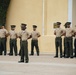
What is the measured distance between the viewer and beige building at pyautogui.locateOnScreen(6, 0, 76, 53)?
2553cm

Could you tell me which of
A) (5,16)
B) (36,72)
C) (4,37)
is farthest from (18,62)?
(5,16)

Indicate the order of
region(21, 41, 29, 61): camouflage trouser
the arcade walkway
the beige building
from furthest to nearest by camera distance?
1. the beige building
2. region(21, 41, 29, 61): camouflage trouser
3. the arcade walkway

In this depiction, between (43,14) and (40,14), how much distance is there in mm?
307

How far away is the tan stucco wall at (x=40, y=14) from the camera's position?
83.8 feet

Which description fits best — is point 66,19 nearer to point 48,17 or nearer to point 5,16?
point 48,17

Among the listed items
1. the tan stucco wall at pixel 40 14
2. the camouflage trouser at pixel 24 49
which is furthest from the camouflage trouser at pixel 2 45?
the camouflage trouser at pixel 24 49

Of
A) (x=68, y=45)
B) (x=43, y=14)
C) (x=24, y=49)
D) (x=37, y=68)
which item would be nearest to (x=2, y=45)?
(x=43, y=14)

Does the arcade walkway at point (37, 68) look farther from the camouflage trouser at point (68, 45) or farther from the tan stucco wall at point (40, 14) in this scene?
the tan stucco wall at point (40, 14)

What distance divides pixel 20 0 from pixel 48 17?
8.67 feet

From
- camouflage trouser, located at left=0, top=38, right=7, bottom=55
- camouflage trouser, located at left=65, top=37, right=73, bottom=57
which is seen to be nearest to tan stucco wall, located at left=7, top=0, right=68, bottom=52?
camouflage trouser, located at left=0, top=38, right=7, bottom=55

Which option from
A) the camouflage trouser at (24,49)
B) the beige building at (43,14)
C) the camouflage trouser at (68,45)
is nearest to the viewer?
the camouflage trouser at (24,49)

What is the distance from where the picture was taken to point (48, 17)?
2597cm

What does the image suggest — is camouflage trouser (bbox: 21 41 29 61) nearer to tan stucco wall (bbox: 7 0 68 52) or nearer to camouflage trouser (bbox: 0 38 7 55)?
camouflage trouser (bbox: 0 38 7 55)

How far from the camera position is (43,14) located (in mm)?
26031
